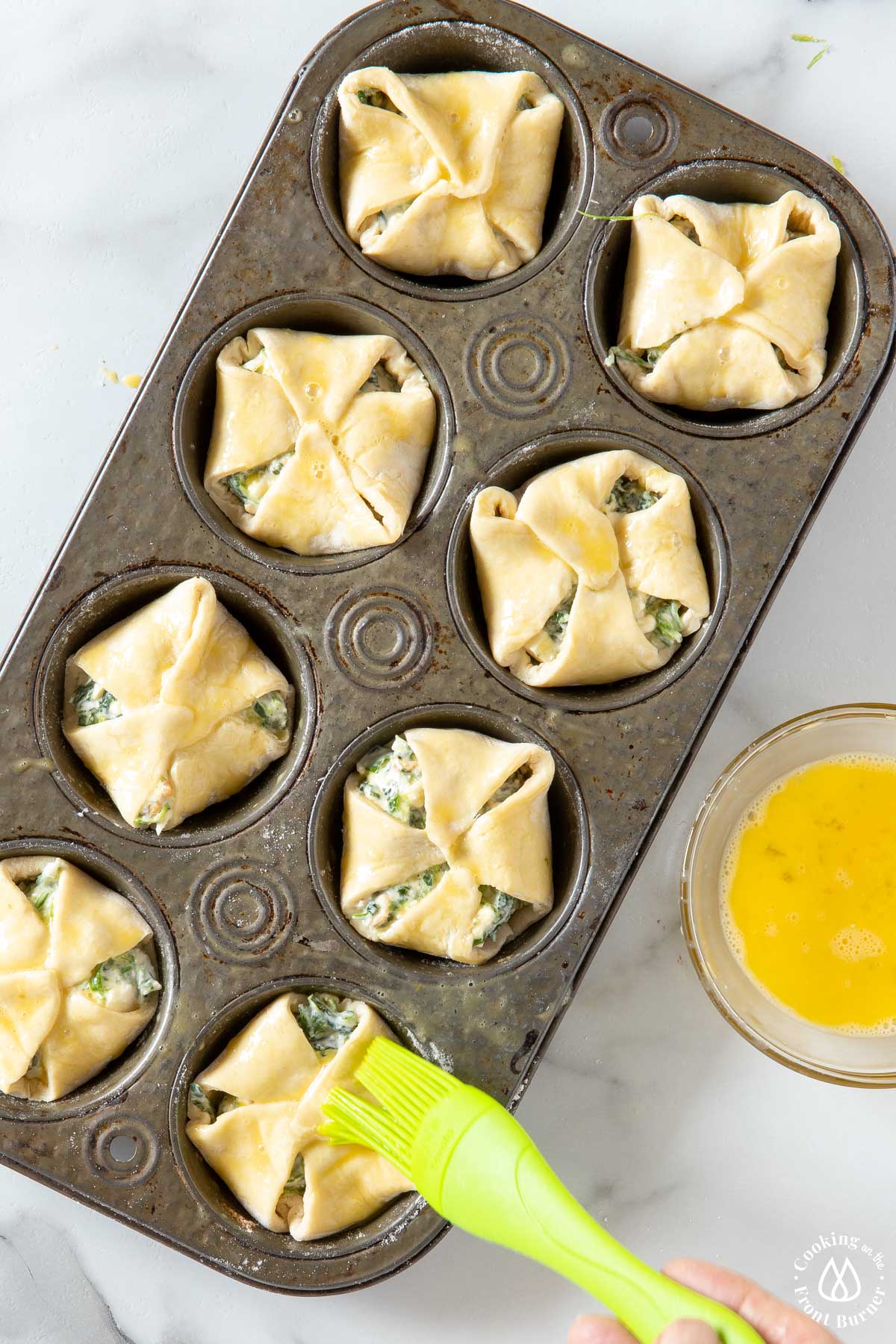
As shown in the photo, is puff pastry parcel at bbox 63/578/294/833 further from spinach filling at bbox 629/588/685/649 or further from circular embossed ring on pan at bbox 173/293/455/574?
spinach filling at bbox 629/588/685/649

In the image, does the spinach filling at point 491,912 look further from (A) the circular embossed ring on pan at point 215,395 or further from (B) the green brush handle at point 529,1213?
(A) the circular embossed ring on pan at point 215,395

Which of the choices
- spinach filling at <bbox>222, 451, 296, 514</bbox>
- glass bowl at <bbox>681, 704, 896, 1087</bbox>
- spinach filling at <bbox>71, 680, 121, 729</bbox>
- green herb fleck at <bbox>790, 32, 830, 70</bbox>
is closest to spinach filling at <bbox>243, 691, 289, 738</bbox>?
spinach filling at <bbox>71, 680, 121, 729</bbox>

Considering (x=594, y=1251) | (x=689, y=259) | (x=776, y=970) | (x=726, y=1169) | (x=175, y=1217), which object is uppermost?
(x=689, y=259)

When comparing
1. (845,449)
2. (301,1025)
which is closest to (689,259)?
(845,449)

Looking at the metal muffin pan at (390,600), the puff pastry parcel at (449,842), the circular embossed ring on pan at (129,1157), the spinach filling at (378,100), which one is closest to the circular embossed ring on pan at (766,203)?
the metal muffin pan at (390,600)

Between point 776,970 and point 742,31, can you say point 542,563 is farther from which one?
point 742,31
